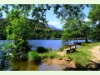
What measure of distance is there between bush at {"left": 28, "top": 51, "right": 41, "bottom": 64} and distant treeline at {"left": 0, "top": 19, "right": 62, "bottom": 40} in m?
0.33

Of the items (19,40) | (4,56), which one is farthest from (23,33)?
(4,56)

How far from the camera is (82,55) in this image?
22.1ft

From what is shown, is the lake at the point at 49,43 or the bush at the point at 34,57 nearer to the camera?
the lake at the point at 49,43

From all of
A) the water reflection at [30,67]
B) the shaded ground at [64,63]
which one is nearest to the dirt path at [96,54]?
the shaded ground at [64,63]

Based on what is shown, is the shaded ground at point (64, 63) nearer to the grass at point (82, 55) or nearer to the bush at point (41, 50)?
the grass at point (82, 55)

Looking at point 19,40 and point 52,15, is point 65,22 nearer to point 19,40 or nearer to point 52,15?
point 52,15

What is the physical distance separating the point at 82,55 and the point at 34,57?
997 mm

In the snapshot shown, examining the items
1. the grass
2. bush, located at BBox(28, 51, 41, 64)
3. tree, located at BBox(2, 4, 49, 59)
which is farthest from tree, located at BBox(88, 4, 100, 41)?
bush, located at BBox(28, 51, 41, 64)

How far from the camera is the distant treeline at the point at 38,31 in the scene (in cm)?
674

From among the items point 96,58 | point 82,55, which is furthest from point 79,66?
point 96,58

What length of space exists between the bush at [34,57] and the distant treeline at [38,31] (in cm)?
33

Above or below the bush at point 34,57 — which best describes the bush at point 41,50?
above
